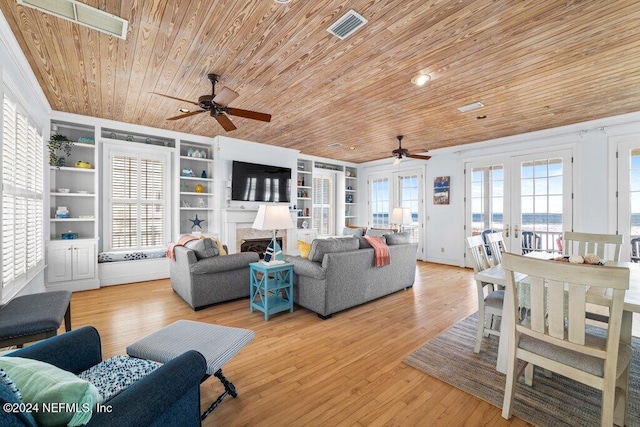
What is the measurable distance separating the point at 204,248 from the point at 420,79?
10.6 feet

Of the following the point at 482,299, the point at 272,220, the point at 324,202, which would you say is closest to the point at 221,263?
the point at 272,220

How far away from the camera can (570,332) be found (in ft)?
4.95

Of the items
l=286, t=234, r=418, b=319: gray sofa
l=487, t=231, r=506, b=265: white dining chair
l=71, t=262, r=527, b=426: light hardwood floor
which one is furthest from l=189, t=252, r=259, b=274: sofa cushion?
l=487, t=231, r=506, b=265: white dining chair

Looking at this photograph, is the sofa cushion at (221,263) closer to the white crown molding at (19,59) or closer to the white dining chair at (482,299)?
the white crown molding at (19,59)

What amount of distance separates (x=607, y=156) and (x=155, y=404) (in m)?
6.36

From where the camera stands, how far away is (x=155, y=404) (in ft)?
3.17

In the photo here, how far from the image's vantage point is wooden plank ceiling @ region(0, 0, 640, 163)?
210 centimetres

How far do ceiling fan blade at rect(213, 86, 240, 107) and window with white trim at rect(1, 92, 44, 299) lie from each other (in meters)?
1.78

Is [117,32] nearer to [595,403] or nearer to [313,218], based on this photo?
[595,403]

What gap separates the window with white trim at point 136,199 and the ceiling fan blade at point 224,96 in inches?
119

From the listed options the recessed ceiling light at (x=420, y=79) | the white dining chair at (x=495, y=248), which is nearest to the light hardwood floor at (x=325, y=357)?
the white dining chair at (x=495, y=248)

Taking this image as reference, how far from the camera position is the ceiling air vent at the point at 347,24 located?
83.5 inches

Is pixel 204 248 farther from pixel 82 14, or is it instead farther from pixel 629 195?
pixel 629 195

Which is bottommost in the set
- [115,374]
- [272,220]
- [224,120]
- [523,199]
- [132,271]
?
[132,271]
